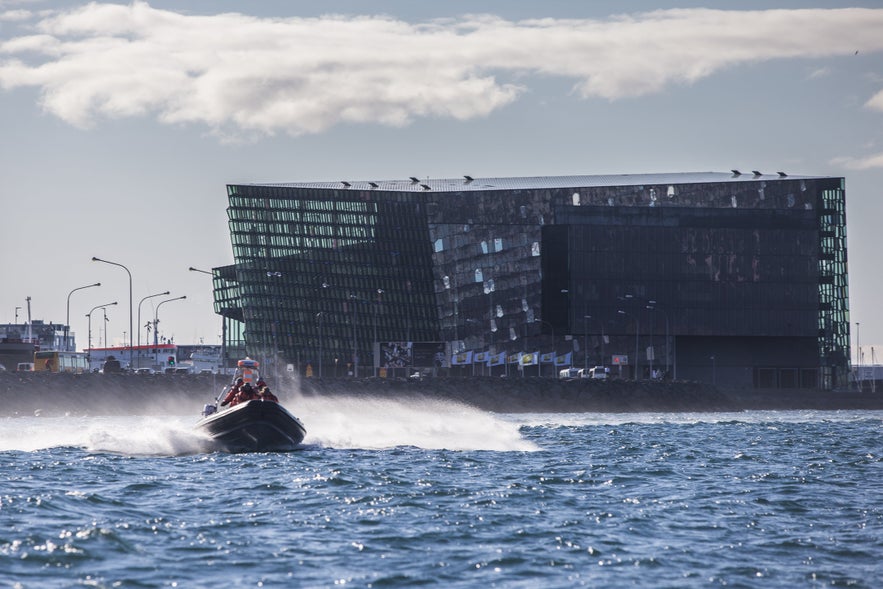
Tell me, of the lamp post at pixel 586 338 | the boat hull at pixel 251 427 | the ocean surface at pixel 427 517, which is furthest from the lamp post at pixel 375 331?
the boat hull at pixel 251 427

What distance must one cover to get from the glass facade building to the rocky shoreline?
1242cm

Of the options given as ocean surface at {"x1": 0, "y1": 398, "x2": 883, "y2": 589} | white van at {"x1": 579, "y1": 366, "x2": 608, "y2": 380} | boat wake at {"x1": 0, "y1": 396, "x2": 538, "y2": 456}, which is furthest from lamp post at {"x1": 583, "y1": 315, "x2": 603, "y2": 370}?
ocean surface at {"x1": 0, "y1": 398, "x2": 883, "y2": 589}

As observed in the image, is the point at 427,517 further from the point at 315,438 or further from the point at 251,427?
the point at 315,438

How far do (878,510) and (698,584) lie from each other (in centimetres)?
1105

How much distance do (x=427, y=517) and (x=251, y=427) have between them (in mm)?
16809

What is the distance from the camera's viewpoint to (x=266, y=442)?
44.1 m

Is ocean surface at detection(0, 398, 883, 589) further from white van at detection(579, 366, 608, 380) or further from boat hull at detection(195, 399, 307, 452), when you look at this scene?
white van at detection(579, 366, 608, 380)

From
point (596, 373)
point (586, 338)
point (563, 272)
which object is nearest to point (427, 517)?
point (596, 373)

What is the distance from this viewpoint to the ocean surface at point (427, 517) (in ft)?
70.0

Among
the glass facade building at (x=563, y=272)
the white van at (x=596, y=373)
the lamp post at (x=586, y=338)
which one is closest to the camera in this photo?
the white van at (x=596, y=373)

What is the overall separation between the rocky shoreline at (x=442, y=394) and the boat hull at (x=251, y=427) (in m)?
59.5

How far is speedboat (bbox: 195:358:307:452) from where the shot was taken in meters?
43.6

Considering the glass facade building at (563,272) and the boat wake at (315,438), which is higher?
the glass facade building at (563,272)

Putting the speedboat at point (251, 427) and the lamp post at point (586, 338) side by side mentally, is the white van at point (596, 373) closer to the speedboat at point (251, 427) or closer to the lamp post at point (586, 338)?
the lamp post at point (586, 338)
